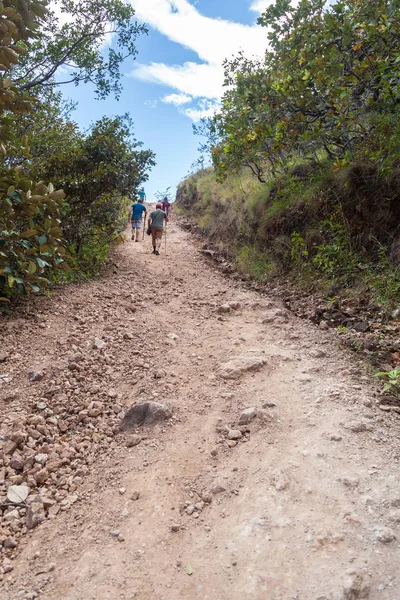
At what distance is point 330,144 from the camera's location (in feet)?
23.1

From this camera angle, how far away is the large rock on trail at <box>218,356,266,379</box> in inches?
159

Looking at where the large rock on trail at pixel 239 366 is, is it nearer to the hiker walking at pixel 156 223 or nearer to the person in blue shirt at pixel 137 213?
→ the hiker walking at pixel 156 223

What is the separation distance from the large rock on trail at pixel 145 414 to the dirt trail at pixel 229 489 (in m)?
0.12

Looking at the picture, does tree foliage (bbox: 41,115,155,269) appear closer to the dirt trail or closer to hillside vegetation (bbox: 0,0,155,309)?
hillside vegetation (bbox: 0,0,155,309)

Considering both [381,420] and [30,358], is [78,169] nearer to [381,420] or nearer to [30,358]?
[30,358]

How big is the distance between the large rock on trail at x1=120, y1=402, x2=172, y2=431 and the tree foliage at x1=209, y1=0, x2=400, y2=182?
15.2ft

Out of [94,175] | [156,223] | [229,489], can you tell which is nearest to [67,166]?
[94,175]

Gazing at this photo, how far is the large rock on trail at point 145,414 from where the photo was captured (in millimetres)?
3354

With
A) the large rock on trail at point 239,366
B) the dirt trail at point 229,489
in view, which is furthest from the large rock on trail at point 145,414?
the large rock on trail at point 239,366

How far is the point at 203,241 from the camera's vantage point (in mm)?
12828

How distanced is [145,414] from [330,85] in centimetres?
544

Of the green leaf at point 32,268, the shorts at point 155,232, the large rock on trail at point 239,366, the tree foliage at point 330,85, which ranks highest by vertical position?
the tree foliage at point 330,85

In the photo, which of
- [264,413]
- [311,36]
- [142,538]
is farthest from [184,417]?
[311,36]

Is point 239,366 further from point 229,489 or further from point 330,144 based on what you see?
point 330,144
